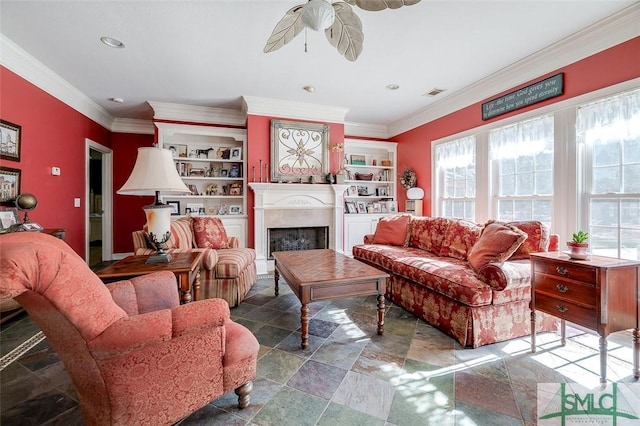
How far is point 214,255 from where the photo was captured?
8.92 feet

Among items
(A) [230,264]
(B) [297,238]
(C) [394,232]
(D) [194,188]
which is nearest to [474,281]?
(C) [394,232]

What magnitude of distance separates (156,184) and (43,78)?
8.90 ft

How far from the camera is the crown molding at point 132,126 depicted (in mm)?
5016

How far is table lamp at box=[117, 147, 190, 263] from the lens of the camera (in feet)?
6.25

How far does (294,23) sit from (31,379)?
2682 mm

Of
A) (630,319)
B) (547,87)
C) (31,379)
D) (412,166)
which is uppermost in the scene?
(547,87)

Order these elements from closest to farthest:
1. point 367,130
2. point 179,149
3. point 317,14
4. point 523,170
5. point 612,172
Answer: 1. point 317,14
2. point 612,172
3. point 523,170
4. point 179,149
5. point 367,130

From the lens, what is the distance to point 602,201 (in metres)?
2.59

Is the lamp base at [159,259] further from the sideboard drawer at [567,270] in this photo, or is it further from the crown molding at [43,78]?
the sideboard drawer at [567,270]

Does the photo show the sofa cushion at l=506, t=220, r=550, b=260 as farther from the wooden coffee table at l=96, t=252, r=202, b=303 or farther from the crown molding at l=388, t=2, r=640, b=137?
the wooden coffee table at l=96, t=252, r=202, b=303

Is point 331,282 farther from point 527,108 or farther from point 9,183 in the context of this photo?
point 9,183

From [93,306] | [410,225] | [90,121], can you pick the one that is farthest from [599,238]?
[90,121]

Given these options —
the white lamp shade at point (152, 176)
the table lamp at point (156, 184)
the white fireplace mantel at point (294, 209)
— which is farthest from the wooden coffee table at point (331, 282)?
the white fireplace mantel at point (294, 209)

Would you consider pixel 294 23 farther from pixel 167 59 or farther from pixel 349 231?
pixel 349 231
